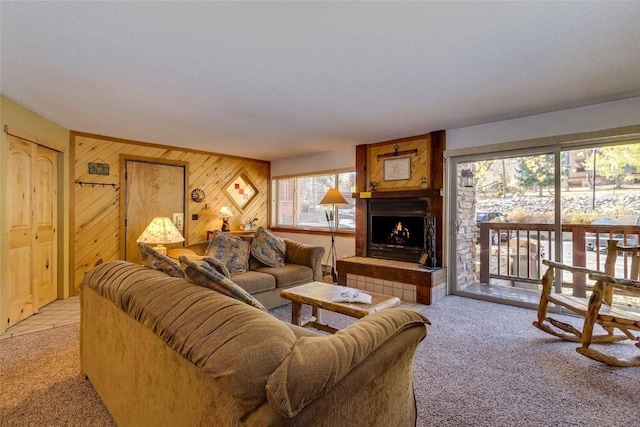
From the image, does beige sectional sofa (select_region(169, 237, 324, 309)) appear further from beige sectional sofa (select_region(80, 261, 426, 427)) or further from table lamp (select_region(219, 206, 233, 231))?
beige sectional sofa (select_region(80, 261, 426, 427))

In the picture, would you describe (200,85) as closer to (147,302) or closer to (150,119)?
(150,119)

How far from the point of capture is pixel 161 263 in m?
1.84

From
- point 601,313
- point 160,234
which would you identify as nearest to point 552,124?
point 601,313

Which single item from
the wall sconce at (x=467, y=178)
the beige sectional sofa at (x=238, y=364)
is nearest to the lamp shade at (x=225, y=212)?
the wall sconce at (x=467, y=178)

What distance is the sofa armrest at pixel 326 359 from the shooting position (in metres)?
0.81

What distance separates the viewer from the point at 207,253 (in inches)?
145

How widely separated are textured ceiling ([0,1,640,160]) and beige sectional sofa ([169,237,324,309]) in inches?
63.2

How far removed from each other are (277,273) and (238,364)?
9.26 ft

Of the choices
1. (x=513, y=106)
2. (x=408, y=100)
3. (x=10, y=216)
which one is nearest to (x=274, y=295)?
(x=408, y=100)

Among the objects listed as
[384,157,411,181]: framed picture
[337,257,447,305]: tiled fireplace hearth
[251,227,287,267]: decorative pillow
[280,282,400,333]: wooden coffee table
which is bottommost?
[337,257,447,305]: tiled fireplace hearth

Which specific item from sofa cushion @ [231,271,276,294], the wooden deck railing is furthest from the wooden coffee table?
the wooden deck railing

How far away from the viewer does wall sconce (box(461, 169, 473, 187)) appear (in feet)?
14.2

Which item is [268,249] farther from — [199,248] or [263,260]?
[199,248]

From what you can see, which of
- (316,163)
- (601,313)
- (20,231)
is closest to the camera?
(601,313)
